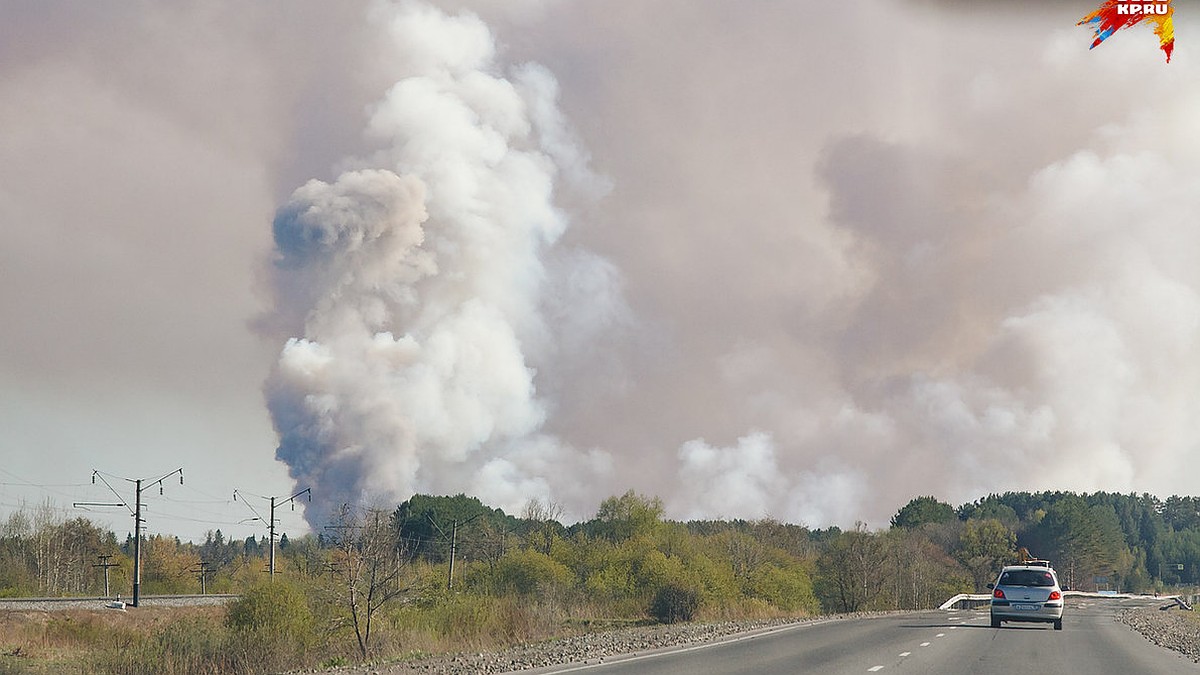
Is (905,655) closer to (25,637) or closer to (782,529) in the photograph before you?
(25,637)

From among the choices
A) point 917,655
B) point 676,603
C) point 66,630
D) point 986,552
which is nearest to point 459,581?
point 676,603

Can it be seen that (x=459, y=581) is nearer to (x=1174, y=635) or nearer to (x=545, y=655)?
(x=1174, y=635)

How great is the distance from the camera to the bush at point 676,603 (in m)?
64.6

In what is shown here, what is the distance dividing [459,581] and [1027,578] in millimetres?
44534

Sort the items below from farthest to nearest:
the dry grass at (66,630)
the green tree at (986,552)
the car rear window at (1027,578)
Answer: the green tree at (986,552) → the dry grass at (66,630) → the car rear window at (1027,578)

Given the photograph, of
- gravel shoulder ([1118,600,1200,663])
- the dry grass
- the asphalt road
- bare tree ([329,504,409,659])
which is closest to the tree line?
bare tree ([329,504,409,659])

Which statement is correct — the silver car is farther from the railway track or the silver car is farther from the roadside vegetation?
the railway track

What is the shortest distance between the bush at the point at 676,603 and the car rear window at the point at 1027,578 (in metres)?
25.9

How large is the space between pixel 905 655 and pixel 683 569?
45477 millimetres

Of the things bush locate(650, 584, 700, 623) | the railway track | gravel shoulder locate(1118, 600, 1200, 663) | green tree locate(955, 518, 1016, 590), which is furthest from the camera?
green tree locate(955, 518, 1016, 590)

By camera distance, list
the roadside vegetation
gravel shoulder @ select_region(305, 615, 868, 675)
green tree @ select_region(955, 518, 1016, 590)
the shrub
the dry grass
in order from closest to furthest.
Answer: gravel shoulder @ select_region(305, 615, 868, 675)
the roadside vegetation
the dry grass
the shrub
green tree @ select_region(955, 518, 1016, 590)

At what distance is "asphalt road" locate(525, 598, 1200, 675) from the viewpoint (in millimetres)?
23719

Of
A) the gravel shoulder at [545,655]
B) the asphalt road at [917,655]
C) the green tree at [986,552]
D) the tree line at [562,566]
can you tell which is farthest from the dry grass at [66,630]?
the green tree at [986,552]

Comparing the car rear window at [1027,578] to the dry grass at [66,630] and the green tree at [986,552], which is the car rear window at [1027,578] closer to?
the dry grass at [66,630]
